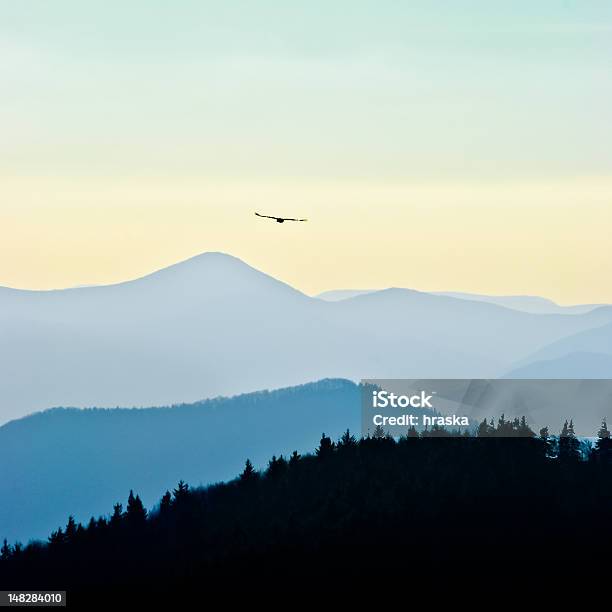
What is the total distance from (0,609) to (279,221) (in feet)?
283

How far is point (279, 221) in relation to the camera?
149 metres

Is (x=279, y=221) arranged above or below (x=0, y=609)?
above

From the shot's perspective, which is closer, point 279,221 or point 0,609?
point 279,221

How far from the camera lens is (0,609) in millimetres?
198750
